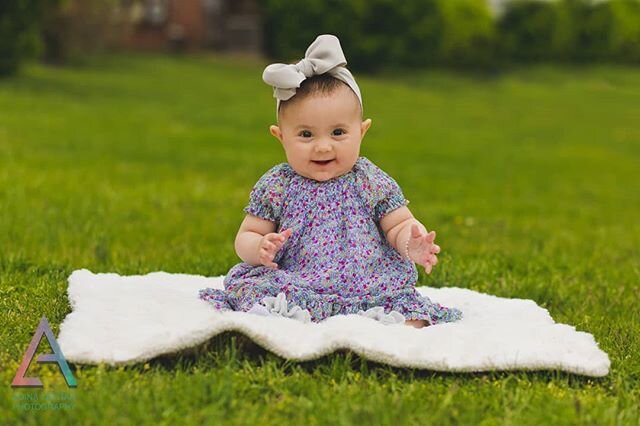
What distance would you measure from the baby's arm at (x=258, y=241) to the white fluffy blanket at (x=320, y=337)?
27cm

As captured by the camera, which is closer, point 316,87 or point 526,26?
point 316,87

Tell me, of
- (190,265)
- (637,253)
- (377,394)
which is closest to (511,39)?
(637,253)

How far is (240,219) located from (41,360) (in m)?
4.14

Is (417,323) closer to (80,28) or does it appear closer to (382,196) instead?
(382,196)

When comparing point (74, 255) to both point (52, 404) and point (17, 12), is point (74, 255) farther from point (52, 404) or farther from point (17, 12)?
point (17, 12)

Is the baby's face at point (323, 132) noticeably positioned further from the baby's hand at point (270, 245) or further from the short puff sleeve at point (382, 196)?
the baby's hand at point (270, 245)

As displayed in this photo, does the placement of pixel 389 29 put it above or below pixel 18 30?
below

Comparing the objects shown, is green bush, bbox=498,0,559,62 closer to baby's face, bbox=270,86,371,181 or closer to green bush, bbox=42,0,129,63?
green bush, bbox=42,0,129,63

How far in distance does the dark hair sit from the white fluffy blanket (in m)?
0.90

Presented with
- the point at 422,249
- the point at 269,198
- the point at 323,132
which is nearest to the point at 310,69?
the point at 323,132

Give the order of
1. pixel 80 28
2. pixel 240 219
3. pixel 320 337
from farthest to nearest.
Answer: pixel 80 28 → pixel 240 219 → pixel 320 337

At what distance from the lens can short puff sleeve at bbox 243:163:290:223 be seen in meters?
3.95

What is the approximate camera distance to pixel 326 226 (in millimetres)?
3887

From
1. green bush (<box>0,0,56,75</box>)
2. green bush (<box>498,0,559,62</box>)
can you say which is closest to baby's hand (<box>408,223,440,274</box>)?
green bush (<box>0,0,56,75</box>)
